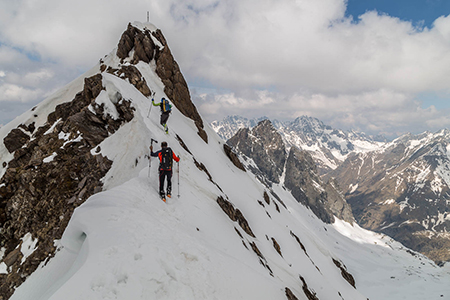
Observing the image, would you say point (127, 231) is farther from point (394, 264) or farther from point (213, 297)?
point (394, 264)

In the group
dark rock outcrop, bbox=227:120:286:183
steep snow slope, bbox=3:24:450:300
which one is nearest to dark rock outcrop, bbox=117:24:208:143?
steep snow slope, bbox=3:24:450:300

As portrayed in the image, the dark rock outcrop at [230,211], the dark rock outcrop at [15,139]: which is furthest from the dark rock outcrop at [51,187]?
the dark rock outcrop at [15,139]

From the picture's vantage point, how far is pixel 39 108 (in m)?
39.1

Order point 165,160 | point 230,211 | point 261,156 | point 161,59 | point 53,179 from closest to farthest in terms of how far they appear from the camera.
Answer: point 165,160 < point 53,179 < point 230,211 < point 161,59 < point 261,156

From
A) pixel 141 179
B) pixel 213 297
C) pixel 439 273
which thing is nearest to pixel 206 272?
pixel 213 297

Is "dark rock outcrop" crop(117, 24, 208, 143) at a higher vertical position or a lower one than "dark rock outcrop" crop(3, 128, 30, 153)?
higher

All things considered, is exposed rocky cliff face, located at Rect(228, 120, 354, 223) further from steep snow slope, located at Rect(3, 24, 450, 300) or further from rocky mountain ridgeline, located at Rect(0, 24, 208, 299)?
steep snow slope, located at Rect(3, 24, 450, 300)

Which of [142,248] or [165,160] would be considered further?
[165,160]

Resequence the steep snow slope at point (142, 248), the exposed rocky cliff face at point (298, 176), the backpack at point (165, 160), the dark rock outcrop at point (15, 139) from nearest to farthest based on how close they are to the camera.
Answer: the steep snow slope at point (142, 248) → the backpack at point (165, 160) → the dark rock outcrop at point (15, 139) → the exposed rocky cliff face at point (298, 176)

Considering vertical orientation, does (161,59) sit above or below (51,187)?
above

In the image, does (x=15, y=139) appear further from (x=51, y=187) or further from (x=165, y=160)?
(x=165, y=160)

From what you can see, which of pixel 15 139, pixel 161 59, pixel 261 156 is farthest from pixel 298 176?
pixel 15 139

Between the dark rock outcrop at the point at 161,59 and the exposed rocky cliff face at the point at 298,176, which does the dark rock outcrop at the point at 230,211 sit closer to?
the dark rock outcrop at the point at 161,59

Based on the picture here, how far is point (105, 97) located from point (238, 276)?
2262 cm
